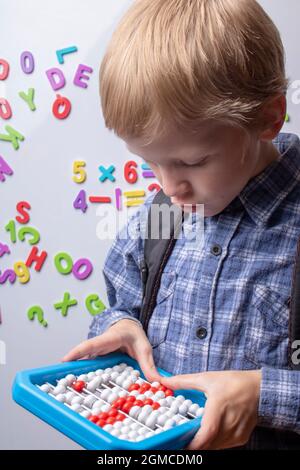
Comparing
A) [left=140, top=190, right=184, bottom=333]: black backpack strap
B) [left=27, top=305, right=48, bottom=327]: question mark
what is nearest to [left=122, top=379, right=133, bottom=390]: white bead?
[left=140, top=190, right=184, bottom=333]: black backpack strap

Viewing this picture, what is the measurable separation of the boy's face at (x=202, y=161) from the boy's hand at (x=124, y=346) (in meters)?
0.17

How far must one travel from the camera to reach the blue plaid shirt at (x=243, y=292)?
637mm

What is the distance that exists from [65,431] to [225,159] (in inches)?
12.3

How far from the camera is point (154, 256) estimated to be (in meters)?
0.73

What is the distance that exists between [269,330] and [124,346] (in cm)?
17

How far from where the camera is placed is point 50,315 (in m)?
1.29

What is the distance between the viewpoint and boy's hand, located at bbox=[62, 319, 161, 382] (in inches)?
25.7

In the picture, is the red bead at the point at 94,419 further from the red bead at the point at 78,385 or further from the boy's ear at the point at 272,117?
the boy's ear at the point at 272,117

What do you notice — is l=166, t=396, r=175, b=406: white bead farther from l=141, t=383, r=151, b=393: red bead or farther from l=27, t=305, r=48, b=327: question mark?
l=27, t=305, r=48, b=327: question mark

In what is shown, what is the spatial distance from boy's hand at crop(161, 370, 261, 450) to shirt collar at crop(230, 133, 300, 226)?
19 centimetres

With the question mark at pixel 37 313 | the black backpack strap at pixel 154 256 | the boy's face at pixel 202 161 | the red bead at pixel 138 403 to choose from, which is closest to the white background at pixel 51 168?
the question mark at pixel 37 313

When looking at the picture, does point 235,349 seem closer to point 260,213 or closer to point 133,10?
point 260,213
